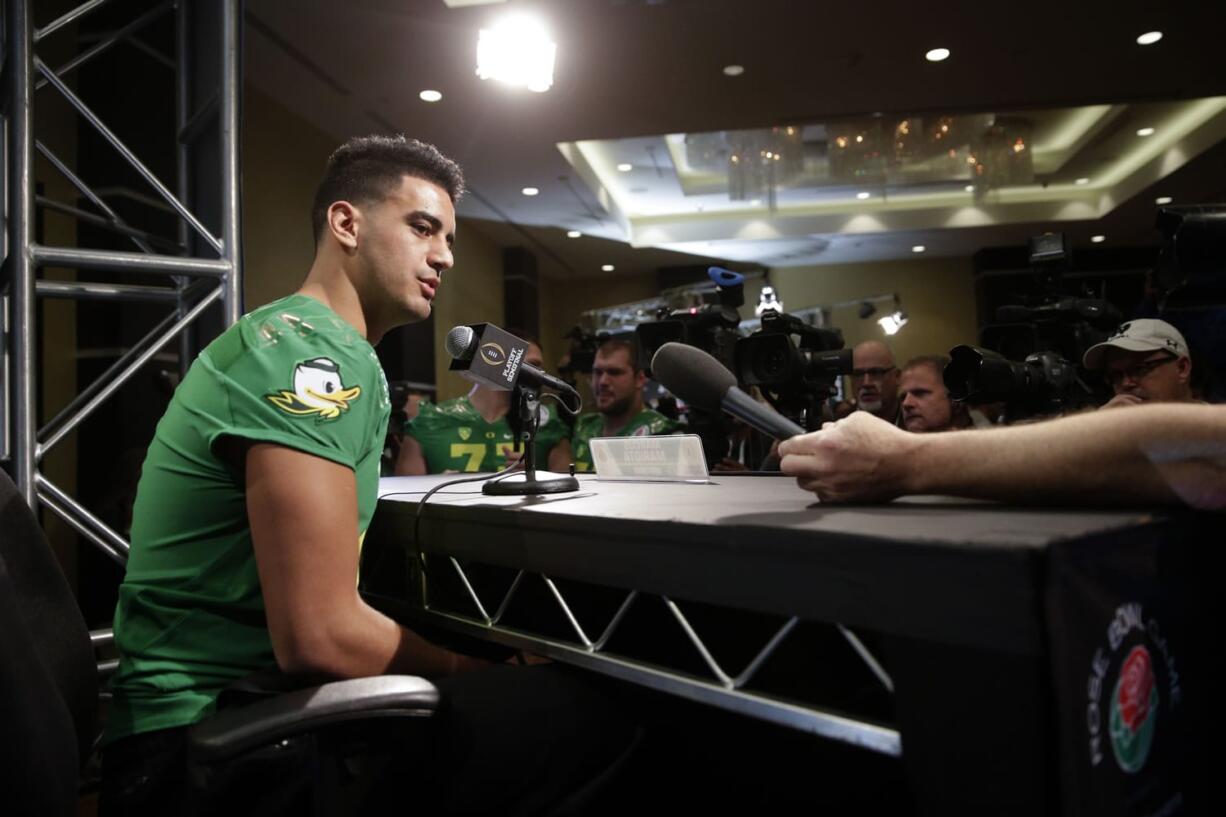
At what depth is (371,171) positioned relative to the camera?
135 cm

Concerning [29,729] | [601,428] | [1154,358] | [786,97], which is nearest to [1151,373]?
[1154,358]

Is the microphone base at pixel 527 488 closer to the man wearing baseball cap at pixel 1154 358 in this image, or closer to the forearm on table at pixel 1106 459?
the forearm on table at pixel 1106 459

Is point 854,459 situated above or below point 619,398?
below

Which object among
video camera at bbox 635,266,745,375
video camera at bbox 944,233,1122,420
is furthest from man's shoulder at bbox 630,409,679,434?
video camera at bbox 944,233,1122,420

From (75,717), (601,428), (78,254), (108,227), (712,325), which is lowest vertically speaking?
(75,717)

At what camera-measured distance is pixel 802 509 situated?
80 centimetres

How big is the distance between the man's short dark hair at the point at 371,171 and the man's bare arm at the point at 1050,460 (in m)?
0.88

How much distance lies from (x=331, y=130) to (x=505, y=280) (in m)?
3.10

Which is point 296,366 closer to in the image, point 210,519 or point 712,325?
point 210,519

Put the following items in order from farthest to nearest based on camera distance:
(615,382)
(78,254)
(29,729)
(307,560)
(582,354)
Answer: (582,354) → (615,382) → (78,254) → (307,560) → (29,729)

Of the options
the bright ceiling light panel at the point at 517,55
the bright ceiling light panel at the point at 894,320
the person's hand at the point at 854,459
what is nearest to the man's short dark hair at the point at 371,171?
the person's hand at the point at 854,459

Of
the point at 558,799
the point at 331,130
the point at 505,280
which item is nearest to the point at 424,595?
the point at 558,799

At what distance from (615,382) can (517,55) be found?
1478 mm

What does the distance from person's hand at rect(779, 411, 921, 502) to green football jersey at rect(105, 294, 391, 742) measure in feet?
1.74
